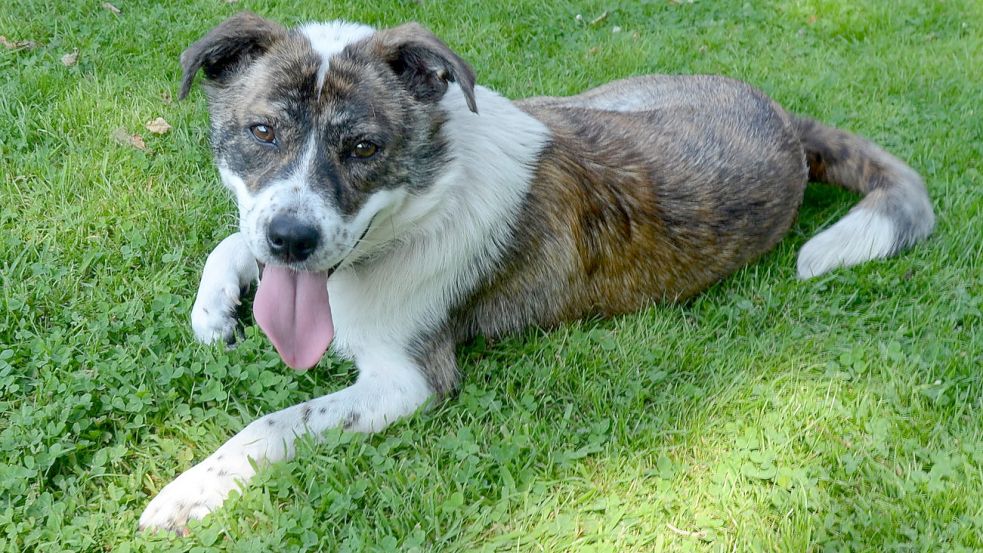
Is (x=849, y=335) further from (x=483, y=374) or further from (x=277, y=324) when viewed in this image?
(x=277, y=324)

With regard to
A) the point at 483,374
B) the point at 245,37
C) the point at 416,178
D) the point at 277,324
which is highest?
the point at 245,37

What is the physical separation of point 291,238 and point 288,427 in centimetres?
69

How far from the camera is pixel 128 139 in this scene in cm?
462

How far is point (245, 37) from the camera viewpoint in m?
3.16

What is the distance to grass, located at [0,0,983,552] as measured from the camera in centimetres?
276

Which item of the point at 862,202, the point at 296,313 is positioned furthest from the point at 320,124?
the point at 862,202

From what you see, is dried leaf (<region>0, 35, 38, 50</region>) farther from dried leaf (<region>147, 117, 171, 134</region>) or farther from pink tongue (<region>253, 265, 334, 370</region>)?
pink tongue (<region>253, 265, 334, 370</region>)

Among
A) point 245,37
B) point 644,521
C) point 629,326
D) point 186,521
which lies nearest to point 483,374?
point 629,326

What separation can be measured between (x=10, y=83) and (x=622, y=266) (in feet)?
12.2

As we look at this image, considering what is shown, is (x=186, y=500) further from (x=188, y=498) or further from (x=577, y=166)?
(x=577, y=166)

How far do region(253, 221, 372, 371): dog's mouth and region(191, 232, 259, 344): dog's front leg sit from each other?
39 cm

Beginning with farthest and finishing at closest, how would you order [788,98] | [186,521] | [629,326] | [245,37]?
1. [788,98]
2. [629,326]
3. [245,37]
4. [186,521]

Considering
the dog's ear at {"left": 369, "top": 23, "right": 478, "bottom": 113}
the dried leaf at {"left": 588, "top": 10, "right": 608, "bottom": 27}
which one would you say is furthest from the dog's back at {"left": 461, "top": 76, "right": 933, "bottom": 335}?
the dried leaf at {"left": 588, "top": 10, "right": 608, "bottom": 27}

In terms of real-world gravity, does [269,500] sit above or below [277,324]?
below
